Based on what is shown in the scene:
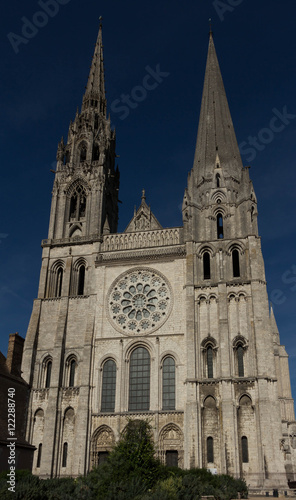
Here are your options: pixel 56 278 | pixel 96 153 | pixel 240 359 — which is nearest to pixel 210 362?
pixel 240 359

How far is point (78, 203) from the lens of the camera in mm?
40844

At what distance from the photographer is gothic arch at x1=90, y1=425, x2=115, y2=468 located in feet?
102

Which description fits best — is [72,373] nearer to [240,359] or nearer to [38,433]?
[38,433]

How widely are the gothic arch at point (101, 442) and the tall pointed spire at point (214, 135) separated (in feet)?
67.2

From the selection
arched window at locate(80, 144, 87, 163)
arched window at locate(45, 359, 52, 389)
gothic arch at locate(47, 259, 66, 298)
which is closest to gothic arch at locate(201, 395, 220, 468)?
arched window at locate(45, 359, 52, 389)

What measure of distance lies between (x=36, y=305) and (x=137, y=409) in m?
10.8

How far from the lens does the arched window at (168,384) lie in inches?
Result: 1243

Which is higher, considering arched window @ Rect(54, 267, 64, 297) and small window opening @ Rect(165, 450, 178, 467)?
arched window @ Rect(54, 267, 64, 297)

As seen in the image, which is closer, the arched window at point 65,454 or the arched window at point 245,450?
the arched window at point 245,450

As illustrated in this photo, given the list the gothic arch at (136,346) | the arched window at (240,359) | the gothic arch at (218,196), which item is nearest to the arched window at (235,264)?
the gothic arch at (218,196)

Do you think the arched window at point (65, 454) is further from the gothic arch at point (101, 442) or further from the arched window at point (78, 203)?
the arched window at point (78, 203)

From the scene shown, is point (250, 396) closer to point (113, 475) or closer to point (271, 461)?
point (271, 461)

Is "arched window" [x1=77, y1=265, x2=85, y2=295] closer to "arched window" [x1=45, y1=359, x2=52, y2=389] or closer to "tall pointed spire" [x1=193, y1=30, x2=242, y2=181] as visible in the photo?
"arched window" [x1=45, y1=359, x2=52, y2=389]

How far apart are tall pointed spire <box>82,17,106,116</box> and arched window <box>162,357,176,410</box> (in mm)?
26255
